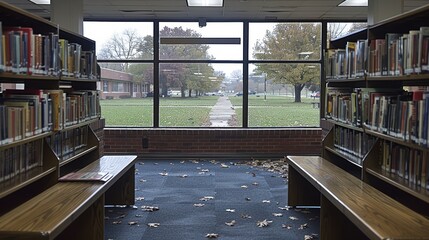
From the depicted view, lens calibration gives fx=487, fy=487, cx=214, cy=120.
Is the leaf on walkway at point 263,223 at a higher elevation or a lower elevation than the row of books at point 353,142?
lower

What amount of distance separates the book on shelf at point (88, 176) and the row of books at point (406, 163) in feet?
7.84

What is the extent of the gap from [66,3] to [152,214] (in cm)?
299

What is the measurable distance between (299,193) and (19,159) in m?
3.14

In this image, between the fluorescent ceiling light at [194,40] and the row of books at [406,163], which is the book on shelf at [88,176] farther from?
the fluorescent ceiling light at [194,40]

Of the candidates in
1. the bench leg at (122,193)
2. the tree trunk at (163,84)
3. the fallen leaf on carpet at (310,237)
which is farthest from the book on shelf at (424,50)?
the tree trunk at (163,84)

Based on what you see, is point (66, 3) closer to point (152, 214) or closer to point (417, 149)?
point (152, 214)

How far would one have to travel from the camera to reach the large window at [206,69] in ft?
31.2

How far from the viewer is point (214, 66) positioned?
9656 millimetres

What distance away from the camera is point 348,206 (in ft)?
10.9

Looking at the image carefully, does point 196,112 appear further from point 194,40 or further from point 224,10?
point 224,10

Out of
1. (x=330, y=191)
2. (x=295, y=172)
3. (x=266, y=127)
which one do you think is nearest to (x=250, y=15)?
(x=266, y=127)

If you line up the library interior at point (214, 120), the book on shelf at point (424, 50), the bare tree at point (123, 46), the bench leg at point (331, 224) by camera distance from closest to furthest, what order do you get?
1. the book on shelf at point (424, 50)
2. the library interior at point (214, 120)
3. the bench leg at point (331, 224)
4. the bare tree at point (123, 46)

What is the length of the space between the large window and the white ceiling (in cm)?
31

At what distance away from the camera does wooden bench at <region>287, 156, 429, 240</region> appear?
278cm
